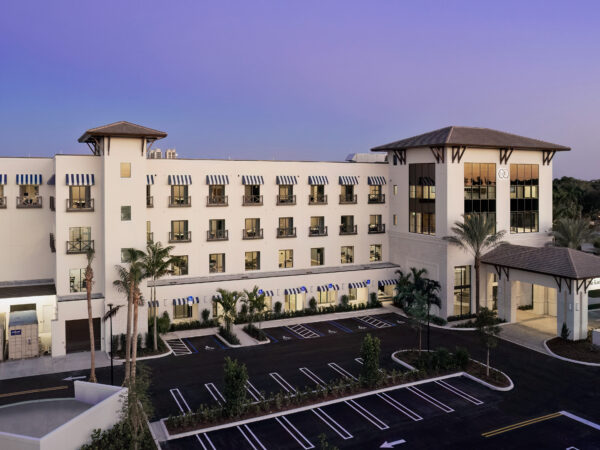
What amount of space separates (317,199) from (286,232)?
15.1 feet

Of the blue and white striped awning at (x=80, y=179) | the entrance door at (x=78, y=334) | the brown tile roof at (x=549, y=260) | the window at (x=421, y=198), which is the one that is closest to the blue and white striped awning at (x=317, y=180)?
the window at (x=421, y=198)

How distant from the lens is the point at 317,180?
164 ft

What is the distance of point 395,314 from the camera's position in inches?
1889

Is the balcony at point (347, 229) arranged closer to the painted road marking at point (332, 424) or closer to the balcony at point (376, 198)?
the balcony at point (376, 198)

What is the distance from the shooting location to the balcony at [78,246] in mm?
38562

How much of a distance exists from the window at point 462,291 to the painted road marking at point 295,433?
24.7 meters

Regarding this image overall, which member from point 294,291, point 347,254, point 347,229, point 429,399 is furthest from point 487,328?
point 347,229

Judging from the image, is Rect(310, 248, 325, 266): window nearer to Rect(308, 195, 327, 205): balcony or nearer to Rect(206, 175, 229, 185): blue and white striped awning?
Rect(308, 195, 327, 205): balcony

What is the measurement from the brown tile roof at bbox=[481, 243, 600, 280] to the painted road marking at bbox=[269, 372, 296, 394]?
21.7m

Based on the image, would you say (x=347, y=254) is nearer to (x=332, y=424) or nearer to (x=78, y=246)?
(x=78, y=246)

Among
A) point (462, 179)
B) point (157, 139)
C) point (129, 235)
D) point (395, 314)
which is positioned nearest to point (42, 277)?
point (129, 235)

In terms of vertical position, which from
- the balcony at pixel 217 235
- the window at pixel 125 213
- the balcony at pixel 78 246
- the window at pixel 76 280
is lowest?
the window at pixel 76 280

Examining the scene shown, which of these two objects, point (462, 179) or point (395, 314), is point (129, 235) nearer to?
point (395, 314)

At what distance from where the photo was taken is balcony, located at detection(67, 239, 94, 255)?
3856 centimetres
